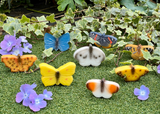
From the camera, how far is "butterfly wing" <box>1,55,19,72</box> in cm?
130

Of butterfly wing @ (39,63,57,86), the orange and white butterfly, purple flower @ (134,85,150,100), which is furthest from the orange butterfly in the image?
purple flower @ (134,85,150,100)

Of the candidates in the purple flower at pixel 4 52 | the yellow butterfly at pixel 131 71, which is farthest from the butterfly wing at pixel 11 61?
the yellow butterfly at pixel 131 71

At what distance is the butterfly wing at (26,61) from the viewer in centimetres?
132

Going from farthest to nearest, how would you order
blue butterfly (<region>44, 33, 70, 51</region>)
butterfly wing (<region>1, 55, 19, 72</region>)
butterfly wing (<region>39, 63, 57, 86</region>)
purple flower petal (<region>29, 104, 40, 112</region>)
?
blue butterfly (<region>44, 33, 70, 51</region>) → butterfly wing (<region>1, 55, 19, 72</region>) → butterfly wing (<region>39, 63, 57, 86</region>) → purple flower petal (<region>29, 104, 40, 112</region>)

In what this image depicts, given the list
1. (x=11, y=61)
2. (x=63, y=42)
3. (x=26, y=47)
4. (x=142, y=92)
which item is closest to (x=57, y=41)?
(x=63, y=42)

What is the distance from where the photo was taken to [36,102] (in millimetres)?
1094

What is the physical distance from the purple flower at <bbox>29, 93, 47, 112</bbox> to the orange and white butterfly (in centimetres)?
26

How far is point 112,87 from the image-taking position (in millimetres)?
1119

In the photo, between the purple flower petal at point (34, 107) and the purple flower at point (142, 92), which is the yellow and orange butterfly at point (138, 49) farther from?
the purple flower petal at point (34, 107)

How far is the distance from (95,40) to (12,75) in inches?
28.5

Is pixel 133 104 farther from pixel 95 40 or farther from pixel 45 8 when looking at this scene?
pixel 45 8

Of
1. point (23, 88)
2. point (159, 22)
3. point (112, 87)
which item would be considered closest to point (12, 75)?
point (23, 88)

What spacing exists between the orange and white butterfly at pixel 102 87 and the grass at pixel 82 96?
0.12ft

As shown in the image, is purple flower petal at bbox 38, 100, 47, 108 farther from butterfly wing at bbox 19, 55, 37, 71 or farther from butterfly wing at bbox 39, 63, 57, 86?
butterfly wing at bbox 19, 55, 37, 71
